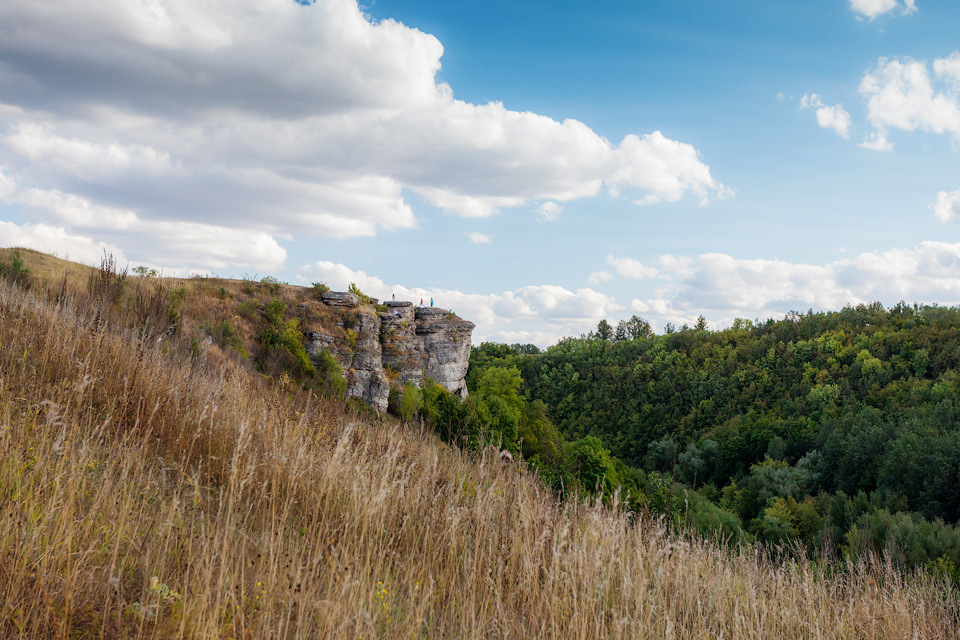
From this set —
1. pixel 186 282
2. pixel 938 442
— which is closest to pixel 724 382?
pixel 938 442

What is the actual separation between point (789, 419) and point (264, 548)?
74326 mm

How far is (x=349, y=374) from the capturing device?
115 feet

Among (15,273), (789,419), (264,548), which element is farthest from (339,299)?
(789,419)

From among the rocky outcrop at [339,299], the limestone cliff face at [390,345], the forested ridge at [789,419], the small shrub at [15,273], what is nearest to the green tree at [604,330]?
the forested ridge at [789,419]

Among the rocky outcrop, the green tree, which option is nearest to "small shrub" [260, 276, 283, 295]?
the rocky outcrop

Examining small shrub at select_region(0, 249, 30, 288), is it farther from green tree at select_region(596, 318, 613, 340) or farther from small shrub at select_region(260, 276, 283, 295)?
green tree at select_region(596, 318, 613, 340)

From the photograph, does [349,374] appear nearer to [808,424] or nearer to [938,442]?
[938,442]

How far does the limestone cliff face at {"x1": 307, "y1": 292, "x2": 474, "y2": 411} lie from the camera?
3512cm

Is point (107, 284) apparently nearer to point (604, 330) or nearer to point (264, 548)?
point (264, 548)

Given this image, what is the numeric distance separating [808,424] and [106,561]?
7158cm

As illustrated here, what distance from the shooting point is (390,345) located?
41844mm

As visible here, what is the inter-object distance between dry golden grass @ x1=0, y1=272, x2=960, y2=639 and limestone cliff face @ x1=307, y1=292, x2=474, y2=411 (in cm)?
2540

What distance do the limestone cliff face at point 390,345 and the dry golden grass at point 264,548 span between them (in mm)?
25400

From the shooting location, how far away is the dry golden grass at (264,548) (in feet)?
8.04
